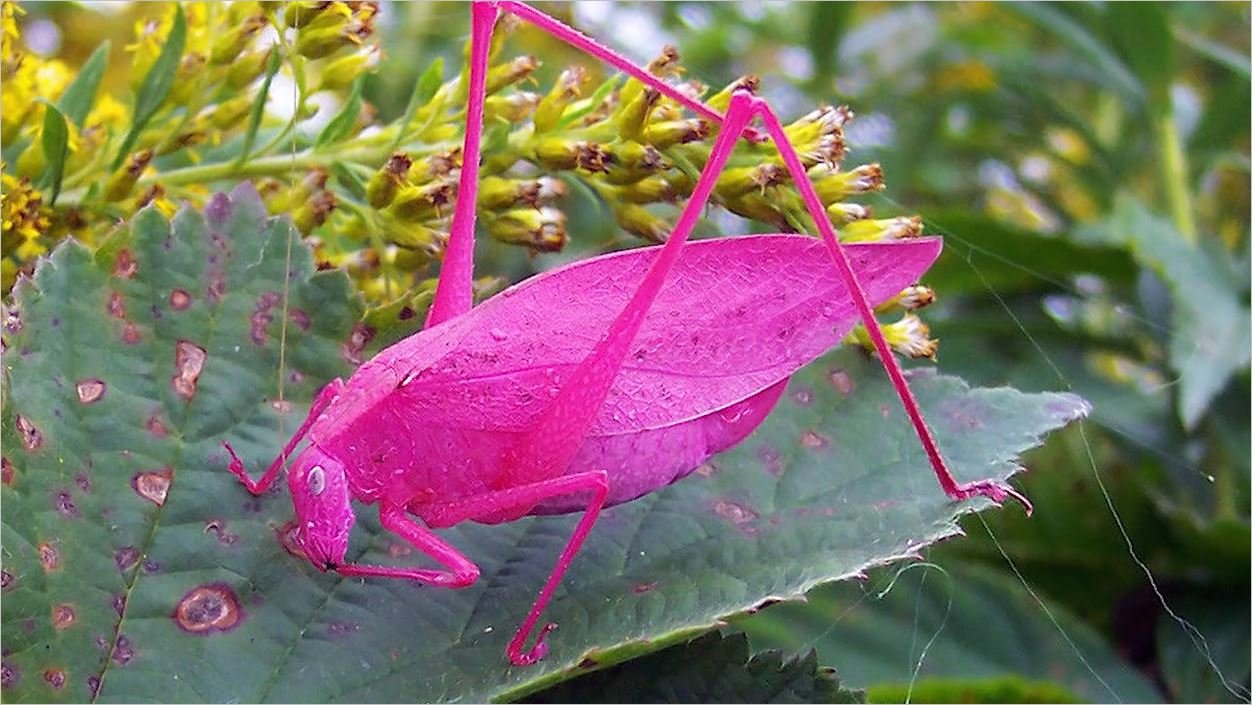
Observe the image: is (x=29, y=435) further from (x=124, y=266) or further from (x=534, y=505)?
(x=534, y=505)

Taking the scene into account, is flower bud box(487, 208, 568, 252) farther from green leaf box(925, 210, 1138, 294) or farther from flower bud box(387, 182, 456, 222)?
green leaf box(925, 210, 1138, 294)

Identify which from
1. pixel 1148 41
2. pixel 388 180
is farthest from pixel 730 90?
pixel 1148 41

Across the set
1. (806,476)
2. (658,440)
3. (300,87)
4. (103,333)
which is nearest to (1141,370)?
(806,476)

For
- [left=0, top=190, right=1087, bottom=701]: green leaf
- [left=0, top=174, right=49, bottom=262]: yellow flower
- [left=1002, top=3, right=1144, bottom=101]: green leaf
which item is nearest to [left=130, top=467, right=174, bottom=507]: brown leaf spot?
[left=0, top=190, right=1087, bottom=701]: green leaf

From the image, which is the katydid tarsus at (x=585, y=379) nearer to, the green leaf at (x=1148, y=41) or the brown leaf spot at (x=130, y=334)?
the brown leaf spot at (x=130, y=334)

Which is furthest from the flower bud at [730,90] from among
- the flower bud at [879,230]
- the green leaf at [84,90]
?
the green leaf at [84,90]
